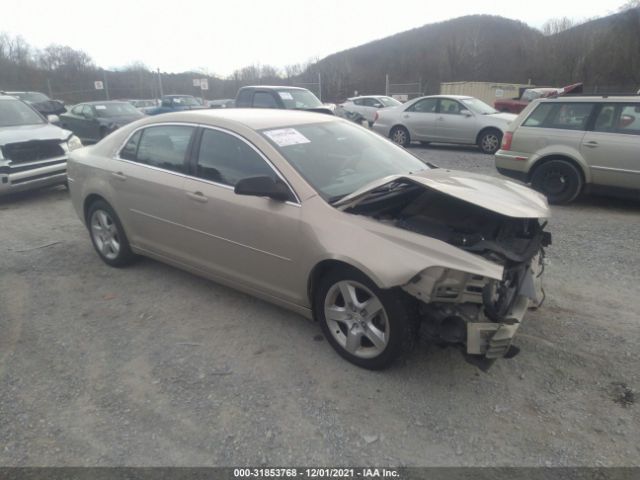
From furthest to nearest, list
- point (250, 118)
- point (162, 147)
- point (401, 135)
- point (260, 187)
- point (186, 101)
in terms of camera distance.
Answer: point (186, 101), point (401, 135), point (162, 147), point (250, 118), point (260, 187)

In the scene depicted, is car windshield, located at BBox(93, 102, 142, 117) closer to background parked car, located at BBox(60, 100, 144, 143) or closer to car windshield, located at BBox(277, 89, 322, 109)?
background parked car, located at BBox(60, 100, 144, 143)

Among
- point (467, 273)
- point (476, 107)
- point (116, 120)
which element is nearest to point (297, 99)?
point (476, 107)

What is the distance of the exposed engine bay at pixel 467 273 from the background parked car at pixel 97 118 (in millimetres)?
13684

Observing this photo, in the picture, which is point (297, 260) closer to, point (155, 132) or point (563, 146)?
point (155, 132)

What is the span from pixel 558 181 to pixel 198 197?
5.76m

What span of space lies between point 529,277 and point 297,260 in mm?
1551

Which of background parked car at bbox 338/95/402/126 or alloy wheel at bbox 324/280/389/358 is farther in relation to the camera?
background parked car at bbox 338/95/402/126

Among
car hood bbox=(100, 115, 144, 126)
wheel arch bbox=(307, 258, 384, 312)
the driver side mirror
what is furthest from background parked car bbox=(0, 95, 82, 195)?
wheel arch bbox=(307, 258, 384, 312)

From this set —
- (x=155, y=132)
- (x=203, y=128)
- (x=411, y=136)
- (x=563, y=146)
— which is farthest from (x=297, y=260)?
(x=411, y=136)

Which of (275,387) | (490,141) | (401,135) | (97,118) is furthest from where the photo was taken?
(97,118)

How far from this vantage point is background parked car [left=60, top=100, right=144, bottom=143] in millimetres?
14552

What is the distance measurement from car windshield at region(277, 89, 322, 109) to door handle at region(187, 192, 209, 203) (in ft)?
29.7

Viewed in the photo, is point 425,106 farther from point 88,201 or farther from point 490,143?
point 88,201

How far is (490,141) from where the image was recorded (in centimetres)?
1209
